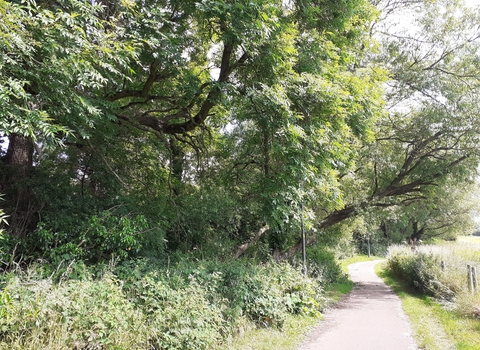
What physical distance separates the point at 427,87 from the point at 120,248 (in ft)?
42.0

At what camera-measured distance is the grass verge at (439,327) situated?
21.7 feet

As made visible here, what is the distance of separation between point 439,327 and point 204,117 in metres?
7.90

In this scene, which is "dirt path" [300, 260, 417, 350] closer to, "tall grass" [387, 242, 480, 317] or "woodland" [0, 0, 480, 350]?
"woodland" [0, 0, 480, 350]

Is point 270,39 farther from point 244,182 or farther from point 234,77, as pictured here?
point 244,182

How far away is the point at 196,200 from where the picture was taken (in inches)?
395

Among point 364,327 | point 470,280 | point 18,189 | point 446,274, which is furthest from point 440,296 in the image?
point 18,189

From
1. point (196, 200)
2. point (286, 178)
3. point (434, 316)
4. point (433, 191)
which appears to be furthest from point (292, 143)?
point (433, 191)

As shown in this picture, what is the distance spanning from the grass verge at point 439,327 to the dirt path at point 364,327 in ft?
0.77

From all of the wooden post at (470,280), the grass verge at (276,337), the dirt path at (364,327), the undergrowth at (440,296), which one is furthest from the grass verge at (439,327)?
the grass verge at (276,337)

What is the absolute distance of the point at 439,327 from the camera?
26.3 ft

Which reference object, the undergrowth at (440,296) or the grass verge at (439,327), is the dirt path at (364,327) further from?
the undergrowth at (440,296)

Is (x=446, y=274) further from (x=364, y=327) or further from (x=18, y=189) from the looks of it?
(x=18, y=189)

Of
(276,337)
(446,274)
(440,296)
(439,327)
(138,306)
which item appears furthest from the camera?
(446,274)

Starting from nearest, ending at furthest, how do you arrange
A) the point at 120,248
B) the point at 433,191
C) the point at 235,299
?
the point at 120,248
the point at 235,299
the point at 433,191
